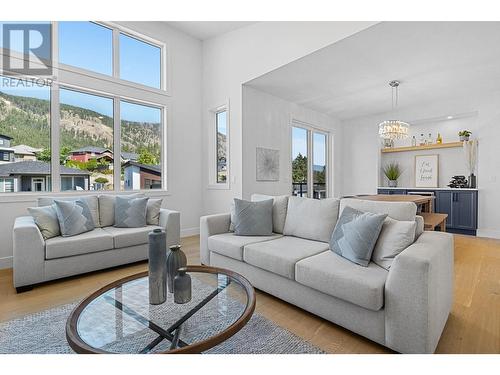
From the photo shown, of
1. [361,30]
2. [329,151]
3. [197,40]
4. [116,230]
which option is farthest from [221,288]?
[329,151]

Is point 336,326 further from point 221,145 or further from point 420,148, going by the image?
point 420,148

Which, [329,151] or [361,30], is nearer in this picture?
[361,30]

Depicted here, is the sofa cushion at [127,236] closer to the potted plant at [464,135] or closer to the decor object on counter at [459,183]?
the decor object on counter at [459,183]

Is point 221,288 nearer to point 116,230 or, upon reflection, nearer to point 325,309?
point 325,309

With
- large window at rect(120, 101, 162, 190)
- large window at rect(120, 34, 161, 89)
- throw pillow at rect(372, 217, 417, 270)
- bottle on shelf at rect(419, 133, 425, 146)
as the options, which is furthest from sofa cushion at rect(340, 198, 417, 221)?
bottle on shelf at rect(419, 133, 425, 146)

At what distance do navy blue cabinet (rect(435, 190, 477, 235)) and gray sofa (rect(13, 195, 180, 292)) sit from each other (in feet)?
17.5

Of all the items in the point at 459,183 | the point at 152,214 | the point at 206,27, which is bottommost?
the point at 152,214

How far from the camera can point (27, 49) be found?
136 inches

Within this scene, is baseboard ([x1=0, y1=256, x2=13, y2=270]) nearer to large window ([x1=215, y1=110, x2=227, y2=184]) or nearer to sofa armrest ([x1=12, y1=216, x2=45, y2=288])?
sofa armrest ([x1=12, y1=216, x2=45, y2=288])

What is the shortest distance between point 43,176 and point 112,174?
2.96ft

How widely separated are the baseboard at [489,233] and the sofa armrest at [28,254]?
6918 mm

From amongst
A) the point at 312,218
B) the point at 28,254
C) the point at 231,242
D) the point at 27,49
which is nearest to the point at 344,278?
the point at 312,218

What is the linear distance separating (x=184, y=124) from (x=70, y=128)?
187 cm

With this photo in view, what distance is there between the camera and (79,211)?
3.04 m
